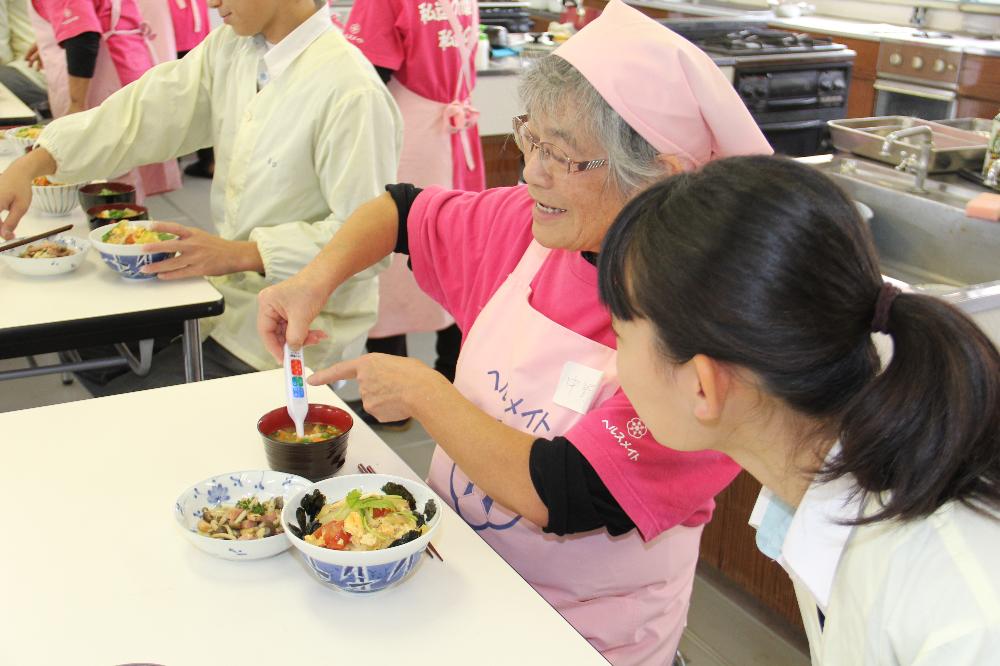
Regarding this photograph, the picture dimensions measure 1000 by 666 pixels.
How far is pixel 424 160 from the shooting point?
10.6 ft

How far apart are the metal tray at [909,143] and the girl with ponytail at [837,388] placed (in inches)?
69.6

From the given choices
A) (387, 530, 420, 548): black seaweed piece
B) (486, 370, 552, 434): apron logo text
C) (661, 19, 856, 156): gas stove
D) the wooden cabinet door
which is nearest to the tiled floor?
the wooden cabinet door

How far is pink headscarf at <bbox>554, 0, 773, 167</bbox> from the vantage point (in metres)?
1.23

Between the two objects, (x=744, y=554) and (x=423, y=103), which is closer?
(x=744, y=554)

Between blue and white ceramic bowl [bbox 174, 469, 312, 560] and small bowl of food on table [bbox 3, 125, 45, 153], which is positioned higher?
small bowl of food on table [bbox 3, 125, 45, 153]

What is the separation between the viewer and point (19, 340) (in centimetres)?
170

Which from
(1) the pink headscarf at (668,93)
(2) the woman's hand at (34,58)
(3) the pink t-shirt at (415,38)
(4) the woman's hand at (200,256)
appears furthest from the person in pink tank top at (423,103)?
(1) the pink headscarf at (668,93)

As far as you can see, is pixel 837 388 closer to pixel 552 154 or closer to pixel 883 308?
pixel 883 308

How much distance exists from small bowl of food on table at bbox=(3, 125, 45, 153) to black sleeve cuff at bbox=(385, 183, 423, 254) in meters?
1.49

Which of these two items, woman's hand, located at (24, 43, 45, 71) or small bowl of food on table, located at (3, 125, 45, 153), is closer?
small bowl of food on table, located at (3, 125, 45, 153)

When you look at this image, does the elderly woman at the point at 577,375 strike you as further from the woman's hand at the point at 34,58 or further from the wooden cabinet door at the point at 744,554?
the woman's hand at the point at 34,58

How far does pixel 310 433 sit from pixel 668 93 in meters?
0.65

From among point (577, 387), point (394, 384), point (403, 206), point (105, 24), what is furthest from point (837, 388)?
point (105, 24)

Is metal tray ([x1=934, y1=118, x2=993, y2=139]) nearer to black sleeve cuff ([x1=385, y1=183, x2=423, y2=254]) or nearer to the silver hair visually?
black sleeve cuff ([x1=385, y1=183, x2=423, y2=254])
